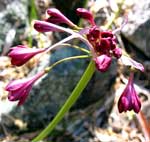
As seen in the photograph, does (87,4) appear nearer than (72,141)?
No

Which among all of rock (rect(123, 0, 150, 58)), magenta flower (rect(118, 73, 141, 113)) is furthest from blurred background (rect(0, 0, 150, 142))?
magenta flower (rect(118, 73, 141, 113))

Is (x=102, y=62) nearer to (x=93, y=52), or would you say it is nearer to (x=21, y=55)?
(x=93, y=52)

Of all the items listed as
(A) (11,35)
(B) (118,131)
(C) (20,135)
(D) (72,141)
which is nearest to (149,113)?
(B) (118,131)

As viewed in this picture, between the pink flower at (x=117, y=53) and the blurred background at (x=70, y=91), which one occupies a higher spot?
the pink flower at (x=117, y=53)

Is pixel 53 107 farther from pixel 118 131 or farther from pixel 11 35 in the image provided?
pixel 11 35

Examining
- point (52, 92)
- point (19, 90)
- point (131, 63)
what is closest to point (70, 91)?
point (52, 92)

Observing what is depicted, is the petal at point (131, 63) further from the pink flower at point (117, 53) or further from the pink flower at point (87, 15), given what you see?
the pink flower at point (87, 15)

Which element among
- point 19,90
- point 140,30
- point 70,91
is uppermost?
point 19,90

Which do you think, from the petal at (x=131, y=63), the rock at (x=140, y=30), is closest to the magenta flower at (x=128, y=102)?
the petal at (x=131, y=63)
